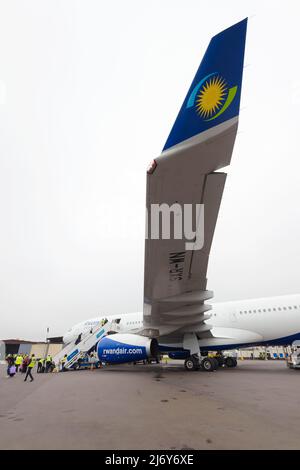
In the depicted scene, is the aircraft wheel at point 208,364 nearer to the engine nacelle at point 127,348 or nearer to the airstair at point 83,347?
the engine nacelle at point 127,348

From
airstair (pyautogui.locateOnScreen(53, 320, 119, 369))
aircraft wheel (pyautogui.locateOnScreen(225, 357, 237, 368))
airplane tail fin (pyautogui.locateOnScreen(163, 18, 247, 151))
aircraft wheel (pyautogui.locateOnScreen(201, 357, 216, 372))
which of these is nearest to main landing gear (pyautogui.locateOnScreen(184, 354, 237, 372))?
aircraft wheel (pyautogui.locateOnScreen(201, 357, 216, 372))

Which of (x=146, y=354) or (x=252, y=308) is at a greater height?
(x=252, y=308)

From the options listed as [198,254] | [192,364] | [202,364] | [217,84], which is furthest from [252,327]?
[217,84]

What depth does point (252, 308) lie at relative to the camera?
1242 cm

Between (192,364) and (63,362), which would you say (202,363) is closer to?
(192,364)

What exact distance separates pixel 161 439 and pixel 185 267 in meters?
5.16

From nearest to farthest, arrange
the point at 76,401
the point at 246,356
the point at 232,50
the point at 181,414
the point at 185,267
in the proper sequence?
the point at 232,50, the point at 181,414, the point at 76,401, the point at 185,267, the point at 246,356

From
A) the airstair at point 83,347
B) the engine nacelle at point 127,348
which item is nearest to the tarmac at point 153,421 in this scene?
the engine nacelle at point 127,348

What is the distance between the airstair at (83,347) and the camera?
Result: 554 inches

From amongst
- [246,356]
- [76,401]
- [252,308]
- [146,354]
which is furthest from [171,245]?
[246,356]

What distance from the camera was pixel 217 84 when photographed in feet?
11.5

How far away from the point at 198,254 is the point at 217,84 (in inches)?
179

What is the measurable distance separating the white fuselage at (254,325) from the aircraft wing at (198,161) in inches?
223

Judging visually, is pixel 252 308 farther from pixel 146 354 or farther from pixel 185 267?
pixel 185 267
